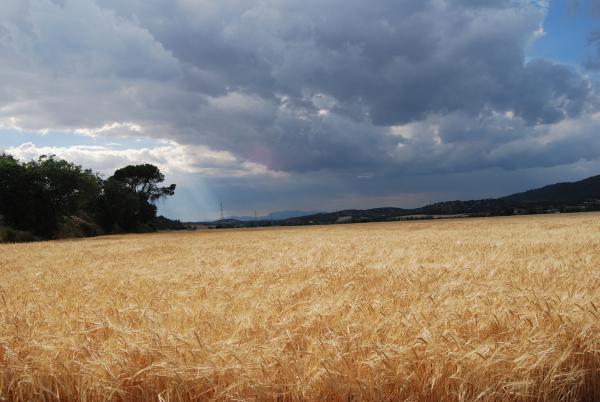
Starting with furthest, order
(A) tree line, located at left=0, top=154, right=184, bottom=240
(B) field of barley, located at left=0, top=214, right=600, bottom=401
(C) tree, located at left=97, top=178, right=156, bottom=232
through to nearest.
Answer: (C) tree, located at left=97, top=178, right=156, bottom=232, (A) tree line, located at left=0, top=154, right=184, bottom=240, (B) field of barley, located at left=0, top=214, right=600, bottom=401

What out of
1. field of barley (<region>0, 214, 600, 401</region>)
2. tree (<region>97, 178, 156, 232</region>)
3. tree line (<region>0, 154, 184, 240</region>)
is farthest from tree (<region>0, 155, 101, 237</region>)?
field of barley (<region>0, 214, 600, 401</region>)

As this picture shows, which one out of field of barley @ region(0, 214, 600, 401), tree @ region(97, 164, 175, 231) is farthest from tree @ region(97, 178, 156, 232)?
field of barley @ region(0, 214, 600, 401)

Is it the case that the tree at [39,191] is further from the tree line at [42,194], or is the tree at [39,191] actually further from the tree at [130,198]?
the tree at [130,198]

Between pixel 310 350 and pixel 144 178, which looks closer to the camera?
pixel 310 350

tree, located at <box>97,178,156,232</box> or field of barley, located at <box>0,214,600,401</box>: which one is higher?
tree, located at <box>97,178,156,232</box>

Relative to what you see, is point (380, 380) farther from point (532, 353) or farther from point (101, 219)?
point (101, 219)

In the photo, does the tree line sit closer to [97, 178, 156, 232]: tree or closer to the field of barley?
[97, 178, 156, 232]: tree

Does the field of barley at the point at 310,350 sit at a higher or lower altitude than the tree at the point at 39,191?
lower

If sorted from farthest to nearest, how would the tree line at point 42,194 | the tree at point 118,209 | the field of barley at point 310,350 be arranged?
1. the tree at point 118,209
2. the tree line at point 42,194
3. the field of barley at point 310,350

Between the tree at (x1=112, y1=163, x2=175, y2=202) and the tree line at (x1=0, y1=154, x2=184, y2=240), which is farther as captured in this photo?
the tree at (x1=112, y1=163, x2=175, y2=202)

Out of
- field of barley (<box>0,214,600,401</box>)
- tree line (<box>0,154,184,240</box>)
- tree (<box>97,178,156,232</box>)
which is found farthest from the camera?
tree (<box>97,178,156,232</box>)

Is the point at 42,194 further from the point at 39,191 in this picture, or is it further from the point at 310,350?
the point at 310,350

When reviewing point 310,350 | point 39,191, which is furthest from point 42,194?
point 310,350

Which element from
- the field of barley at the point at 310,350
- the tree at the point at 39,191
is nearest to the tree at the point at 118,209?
the tree at the point at 39,191
